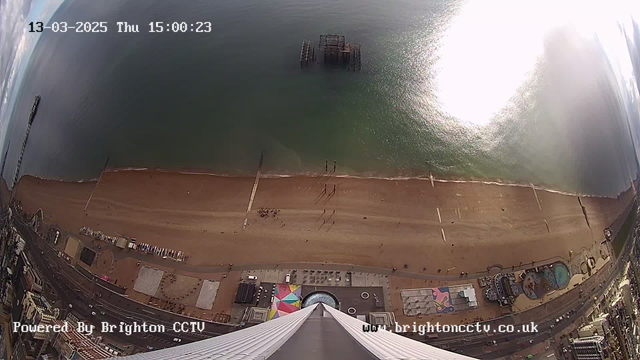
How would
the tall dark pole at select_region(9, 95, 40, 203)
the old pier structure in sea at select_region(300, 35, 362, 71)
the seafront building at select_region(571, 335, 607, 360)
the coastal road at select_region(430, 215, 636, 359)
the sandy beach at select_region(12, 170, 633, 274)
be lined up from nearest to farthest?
the seafront building at select_region(571, 335, 607, 360), the coastal road at select_region(430, 215, 636, 359), the sandy beach at select_region(12, 170, 633, 274), the tall dark pole at select_region(9, 95, 40, 203), the old pier structure in sea at select_region(300, 35, 362, 71)

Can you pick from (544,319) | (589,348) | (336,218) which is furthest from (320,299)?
(589,348)

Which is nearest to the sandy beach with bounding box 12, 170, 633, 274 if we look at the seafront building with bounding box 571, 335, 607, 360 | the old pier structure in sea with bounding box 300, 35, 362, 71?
the seafront building with bounding box 571, 335, 607, 360

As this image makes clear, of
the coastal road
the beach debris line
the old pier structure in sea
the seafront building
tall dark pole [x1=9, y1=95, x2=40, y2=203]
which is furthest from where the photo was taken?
the old pier structure in sea

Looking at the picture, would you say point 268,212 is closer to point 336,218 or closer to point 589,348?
point 336,218

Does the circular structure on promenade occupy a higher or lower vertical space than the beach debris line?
lower

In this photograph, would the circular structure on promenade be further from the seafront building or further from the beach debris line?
the seafront building

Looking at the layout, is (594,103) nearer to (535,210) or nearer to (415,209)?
(535,210)
